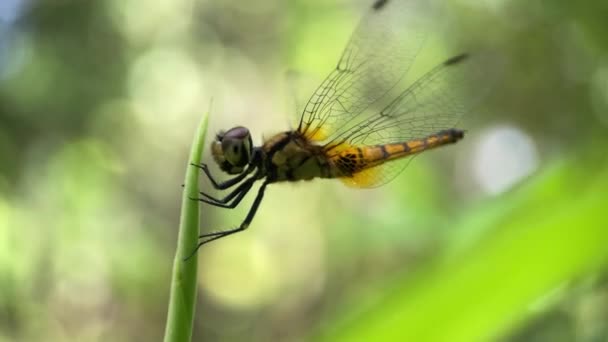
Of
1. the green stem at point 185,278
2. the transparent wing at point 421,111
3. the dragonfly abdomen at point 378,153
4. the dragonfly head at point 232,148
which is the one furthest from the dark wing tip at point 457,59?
the green stem at point 185,278

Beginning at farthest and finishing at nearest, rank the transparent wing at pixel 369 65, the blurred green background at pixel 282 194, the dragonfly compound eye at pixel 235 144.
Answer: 1. the transparent wing at pixel 369 65
2. the dragonfly compound eye at pixel 235 144
3. the blurred green background at pixel 282 194

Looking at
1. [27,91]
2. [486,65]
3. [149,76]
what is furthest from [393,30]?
[149,76]

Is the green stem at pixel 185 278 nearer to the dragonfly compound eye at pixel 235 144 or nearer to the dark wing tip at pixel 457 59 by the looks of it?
the dragonfly compound eye at pixel 235 144

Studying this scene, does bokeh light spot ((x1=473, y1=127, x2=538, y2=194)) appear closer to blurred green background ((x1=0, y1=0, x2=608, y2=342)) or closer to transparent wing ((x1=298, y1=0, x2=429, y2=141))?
blurred green background ((x1=0, y1=0, x2=608, y2=342))

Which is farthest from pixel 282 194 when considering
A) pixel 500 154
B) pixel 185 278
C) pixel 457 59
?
pixel 185 278

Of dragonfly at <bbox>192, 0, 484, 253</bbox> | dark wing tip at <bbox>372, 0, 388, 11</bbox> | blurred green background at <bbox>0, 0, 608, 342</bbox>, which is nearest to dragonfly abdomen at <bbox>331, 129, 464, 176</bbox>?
dragonfly at <bbox>192, 0, 484, 253</bbox>

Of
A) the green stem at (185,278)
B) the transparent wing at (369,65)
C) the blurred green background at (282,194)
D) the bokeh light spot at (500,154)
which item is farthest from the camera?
the bokeh light spot at (500,154)

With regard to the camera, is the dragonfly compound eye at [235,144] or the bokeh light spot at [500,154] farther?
the bokeh light spot at [500,154]
